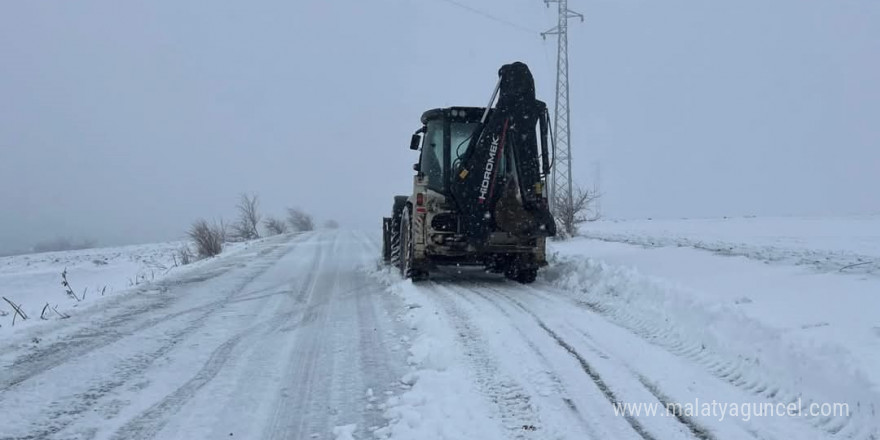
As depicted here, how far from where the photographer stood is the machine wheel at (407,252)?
374 inches

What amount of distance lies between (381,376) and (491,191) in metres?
5.16

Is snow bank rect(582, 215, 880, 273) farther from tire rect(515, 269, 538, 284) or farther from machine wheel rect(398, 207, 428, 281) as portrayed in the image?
machine wheel rect(398, 207, 428, 281)

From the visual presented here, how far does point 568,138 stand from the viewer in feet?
63.5

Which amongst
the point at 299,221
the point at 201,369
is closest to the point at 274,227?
the point at 299,221

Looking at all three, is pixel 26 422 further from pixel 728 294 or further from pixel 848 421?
pixel 728 294

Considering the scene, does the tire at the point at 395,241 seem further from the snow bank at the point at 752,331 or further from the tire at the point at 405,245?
the snow bank at the point at 752,331

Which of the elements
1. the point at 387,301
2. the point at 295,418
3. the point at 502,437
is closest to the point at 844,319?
the point at 502,437

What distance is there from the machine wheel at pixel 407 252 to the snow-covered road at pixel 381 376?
2.04 m

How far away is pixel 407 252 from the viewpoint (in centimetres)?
996

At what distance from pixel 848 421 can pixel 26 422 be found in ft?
15.9

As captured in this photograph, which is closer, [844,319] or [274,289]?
[844,319]

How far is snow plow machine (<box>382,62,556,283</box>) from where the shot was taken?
9.10m

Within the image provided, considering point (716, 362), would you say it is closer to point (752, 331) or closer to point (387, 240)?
point (752, 331)

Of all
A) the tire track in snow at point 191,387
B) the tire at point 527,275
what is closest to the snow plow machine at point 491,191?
the tire at point 527,275
